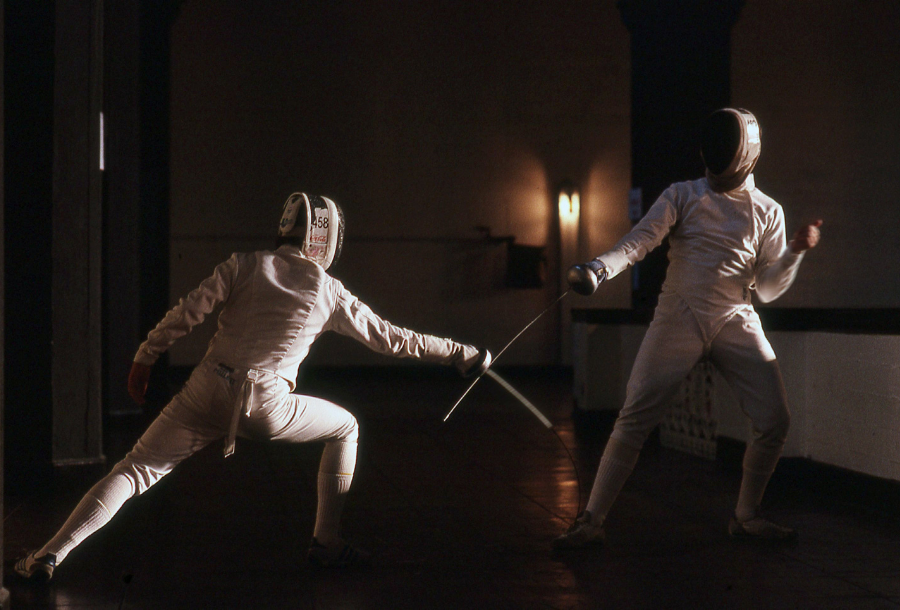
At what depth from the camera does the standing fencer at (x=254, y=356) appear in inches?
118

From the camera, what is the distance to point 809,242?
3377 mm

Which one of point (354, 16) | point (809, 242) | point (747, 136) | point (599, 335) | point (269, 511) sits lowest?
point (269, 511)

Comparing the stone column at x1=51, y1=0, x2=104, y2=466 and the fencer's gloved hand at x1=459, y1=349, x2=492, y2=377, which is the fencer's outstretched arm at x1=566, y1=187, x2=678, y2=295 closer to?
the fencer's gloved hand at x1=459, y1=349, x2=492, y2=377

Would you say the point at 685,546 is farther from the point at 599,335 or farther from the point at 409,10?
the point at 409,10

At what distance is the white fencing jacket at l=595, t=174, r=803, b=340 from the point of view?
3596 mm

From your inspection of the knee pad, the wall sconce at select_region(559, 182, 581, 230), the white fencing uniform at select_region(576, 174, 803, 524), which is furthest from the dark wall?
the wall sconce at select_region(559, 182, 581, 230)

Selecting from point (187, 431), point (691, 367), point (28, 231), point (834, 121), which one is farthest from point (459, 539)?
point (834, 121)

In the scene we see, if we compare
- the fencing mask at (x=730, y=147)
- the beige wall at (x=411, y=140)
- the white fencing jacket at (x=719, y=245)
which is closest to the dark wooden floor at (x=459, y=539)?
the white fencing jacket at (x=719, y=245)

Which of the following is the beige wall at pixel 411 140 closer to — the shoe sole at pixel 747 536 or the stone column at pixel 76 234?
the stone column at pixel 76 234

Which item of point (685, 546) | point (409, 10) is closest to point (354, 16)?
point (409, 10)

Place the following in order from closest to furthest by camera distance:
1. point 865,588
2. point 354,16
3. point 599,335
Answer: point 865,588
point 599,335
point 354,16

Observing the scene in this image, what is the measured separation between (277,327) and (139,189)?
18.6 feet

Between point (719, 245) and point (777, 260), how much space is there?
21cm

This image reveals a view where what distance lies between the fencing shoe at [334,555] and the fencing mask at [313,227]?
950mm
